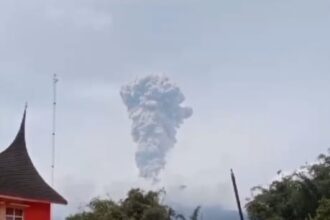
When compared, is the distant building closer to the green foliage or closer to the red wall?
the red wall

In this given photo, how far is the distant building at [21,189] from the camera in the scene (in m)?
23.8

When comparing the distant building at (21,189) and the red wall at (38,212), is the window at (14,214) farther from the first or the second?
the red wall at (38,212)

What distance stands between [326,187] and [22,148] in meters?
14.5

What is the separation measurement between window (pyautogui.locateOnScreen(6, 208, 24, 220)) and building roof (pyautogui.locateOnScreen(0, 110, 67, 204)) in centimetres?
61

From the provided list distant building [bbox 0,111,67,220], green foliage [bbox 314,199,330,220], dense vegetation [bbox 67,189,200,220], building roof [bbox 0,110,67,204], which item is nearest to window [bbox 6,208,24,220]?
distant building [bbox 0,111,67,220]

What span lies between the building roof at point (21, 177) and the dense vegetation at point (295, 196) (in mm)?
11908

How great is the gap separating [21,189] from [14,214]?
949mm

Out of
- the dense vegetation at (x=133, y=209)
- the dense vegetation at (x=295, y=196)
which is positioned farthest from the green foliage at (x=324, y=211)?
the dense vegetation at (x=133, y=209)

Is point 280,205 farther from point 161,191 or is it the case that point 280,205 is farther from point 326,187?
point 161,191

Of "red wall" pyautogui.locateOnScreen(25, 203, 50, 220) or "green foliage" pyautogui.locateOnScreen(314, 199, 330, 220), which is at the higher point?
"red wall" pyautogui.locateOnScreen(25, 203, 50, 220)

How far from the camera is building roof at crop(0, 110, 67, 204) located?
2406 cm

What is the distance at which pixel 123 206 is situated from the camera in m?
33.6

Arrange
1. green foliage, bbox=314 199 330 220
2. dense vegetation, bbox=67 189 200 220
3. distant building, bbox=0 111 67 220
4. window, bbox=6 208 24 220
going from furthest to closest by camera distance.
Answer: dense vegetation, bbox=67 189 200 220, green foliage, bbox=314 199 330 220, window, bbox=6 208 24 220, distant building, bbox=0 111 67 220

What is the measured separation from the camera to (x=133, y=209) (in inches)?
1318
